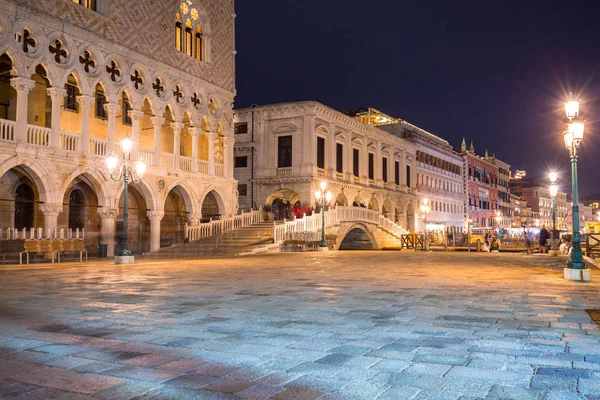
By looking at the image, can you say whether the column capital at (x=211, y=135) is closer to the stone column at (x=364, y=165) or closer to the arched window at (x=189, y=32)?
the arched window at (x=189, y=32)

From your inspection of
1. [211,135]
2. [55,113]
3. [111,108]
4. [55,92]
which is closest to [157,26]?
[111,108]

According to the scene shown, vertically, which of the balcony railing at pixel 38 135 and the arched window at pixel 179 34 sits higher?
the arched window at pixel 179 34

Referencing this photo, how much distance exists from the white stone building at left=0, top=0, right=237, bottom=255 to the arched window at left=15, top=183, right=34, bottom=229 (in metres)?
0.04

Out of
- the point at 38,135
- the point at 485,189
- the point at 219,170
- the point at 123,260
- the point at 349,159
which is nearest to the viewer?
the point at 123,260

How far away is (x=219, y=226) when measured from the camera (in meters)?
30.2

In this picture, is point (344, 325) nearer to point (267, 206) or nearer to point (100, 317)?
point (100, 317)

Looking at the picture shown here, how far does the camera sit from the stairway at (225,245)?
85.0 ft

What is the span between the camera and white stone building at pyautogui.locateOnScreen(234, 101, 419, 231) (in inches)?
1533

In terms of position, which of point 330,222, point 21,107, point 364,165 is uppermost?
point 364,165

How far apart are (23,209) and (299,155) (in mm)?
19414

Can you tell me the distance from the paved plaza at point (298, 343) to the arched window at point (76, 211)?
17.6 m

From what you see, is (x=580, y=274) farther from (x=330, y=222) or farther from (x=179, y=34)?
(x=179, y=34)

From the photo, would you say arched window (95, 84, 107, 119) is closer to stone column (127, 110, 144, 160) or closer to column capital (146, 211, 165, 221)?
stone column (127, 110, 144, 160)

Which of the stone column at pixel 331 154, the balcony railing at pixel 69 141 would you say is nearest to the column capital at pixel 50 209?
the balcony railing at pixel 69 141
